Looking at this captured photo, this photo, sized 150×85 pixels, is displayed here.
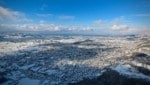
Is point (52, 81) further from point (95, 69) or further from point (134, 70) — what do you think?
point (134, 70)

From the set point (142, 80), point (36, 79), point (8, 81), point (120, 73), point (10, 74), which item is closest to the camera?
point (142, 80)

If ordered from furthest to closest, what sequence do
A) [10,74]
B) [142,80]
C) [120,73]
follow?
[10,74] < [120,73] < [142,80]

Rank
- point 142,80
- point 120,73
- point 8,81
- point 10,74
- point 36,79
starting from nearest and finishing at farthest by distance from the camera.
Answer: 1. point 142,80
2. point 120,73
3. point 8,81
4. point 36,79
5. point 10,74

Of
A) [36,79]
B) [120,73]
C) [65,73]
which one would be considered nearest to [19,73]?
[36,79]

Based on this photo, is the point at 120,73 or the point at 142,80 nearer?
the point at 142,80

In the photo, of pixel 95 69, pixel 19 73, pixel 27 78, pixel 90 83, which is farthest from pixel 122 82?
pixel 19 73

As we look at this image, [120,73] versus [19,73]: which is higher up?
[120,73]

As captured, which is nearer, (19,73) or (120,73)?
(120,73)

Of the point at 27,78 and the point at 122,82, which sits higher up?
the point at 122,82

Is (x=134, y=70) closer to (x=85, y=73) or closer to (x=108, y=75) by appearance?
(x=108, y=75)
